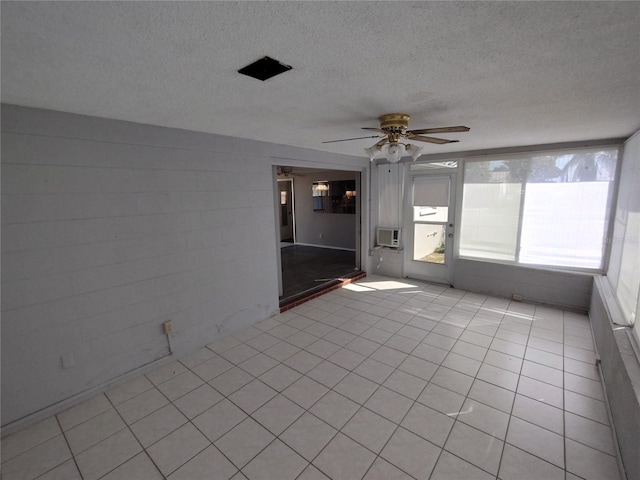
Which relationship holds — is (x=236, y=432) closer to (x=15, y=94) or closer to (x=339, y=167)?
(x=15, y=94)

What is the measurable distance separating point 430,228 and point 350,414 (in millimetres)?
3819

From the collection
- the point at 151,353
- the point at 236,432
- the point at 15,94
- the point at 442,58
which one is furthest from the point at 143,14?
the point at 151,353

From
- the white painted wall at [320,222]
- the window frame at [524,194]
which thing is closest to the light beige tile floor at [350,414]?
the window frame at [524,194]

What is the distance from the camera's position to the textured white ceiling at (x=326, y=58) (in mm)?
1069

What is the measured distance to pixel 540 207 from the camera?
13.7ft

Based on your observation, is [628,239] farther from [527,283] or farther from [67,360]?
[67,360]

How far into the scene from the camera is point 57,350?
7.52 feet

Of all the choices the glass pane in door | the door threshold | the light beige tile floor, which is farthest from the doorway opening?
the light beige tile floor

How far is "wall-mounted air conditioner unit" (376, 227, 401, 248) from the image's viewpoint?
5.55 m

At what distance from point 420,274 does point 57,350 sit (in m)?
5.06

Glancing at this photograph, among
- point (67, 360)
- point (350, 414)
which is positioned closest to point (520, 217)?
point (350, 414)

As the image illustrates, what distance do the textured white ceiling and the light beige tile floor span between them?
7.62 feet

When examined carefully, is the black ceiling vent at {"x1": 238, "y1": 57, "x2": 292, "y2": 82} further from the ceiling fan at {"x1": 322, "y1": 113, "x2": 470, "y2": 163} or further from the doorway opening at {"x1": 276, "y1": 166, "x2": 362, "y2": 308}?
the doorway opening at {"x1": 276, "y1": 166, "x2": 362, "y2": 308}

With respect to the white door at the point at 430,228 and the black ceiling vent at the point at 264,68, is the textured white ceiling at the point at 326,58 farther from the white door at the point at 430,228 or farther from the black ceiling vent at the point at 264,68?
the white door at the point at 430,228
